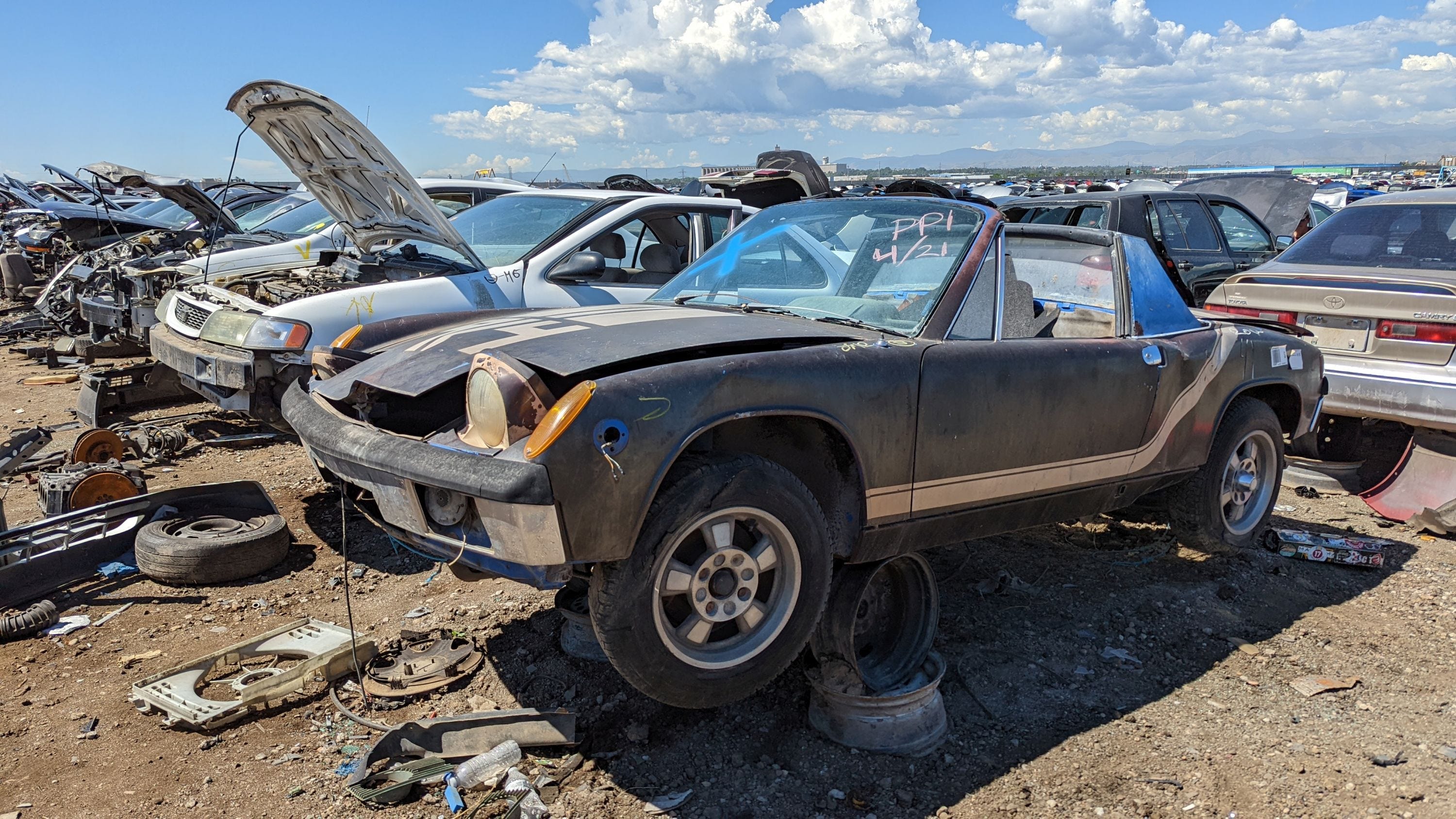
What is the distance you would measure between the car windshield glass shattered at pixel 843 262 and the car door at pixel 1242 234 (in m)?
7.12

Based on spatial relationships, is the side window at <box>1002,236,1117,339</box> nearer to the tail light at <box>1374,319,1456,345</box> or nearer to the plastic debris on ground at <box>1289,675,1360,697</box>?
the plastic debris on ground at <box>1289,675,1360,697</box>

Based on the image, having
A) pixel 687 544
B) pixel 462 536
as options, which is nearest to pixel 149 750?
pixel 462 536

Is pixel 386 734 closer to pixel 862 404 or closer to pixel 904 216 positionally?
pixel 862 404

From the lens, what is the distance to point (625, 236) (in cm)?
682

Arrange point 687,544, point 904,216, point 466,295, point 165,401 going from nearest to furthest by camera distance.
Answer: point 687,544 → point 904,216 → point 466,295 → point 165,401

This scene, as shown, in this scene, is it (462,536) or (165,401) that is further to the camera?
(165,401)

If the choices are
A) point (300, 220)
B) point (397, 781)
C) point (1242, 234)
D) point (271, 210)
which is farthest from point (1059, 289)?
point (271, 210)

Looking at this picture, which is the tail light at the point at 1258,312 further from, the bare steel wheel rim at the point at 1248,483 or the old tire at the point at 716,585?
the old tire at the point at 716,585

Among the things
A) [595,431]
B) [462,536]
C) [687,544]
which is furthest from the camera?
[687,544]

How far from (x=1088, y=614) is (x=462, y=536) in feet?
9.26

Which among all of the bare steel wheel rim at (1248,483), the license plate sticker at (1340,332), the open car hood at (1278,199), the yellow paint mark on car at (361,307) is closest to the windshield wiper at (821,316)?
the bare steel wheel rim at (1248,483)

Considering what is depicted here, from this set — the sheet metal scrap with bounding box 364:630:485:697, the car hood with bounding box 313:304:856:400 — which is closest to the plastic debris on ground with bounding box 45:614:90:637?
the sheet metal scrap with bounding box 364:630:485:697

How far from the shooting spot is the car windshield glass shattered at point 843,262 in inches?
142

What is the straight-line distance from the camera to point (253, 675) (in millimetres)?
3354
